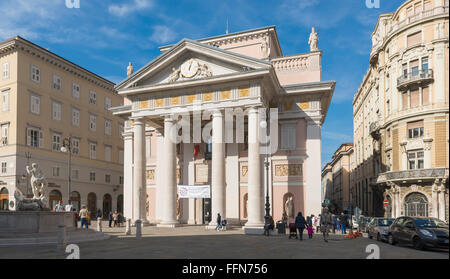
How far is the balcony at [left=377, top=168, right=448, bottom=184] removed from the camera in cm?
3434

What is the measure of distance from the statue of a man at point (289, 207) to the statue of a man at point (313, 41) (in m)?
13.3

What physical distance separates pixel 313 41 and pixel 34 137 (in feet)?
94.3

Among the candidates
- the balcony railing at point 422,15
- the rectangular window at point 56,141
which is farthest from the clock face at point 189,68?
the balcony railing at point 422,15

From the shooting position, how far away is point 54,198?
1572 inches

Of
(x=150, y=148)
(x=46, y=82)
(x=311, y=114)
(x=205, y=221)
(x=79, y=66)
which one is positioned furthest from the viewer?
(x=79, y=66)

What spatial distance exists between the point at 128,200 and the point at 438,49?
31792 millimetres

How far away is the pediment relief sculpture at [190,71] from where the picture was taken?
30.3m

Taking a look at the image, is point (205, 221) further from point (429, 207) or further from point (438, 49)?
point (438, 49)

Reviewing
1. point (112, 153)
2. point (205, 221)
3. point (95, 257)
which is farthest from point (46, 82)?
point (95, 257)

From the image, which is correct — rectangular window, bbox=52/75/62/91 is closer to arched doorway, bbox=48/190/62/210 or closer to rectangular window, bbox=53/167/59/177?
rectangular window, bbox=53/167/59/177

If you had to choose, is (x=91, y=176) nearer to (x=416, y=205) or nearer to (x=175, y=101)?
(x=175, y=101)

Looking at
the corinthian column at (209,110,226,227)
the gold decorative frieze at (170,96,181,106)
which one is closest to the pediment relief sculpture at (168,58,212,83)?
the gold decorative frieze at (170,96,181,106)

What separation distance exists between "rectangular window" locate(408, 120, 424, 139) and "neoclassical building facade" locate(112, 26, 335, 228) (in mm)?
8798

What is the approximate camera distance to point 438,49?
3497 cm
